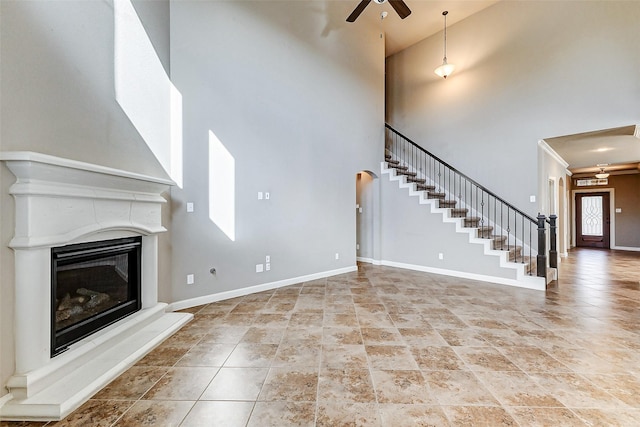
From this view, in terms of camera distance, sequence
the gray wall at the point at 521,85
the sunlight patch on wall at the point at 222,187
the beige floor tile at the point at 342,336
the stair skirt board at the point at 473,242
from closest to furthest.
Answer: the beige floor tile at the point at 342,336, the sunlight patch on wall at the point at 222,187, the stair skirt board at the point at 473,242, the gray wall at the point at 521,85

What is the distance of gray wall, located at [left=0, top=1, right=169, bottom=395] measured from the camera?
5.58ft

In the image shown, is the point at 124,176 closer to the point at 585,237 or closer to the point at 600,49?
the point at 600,49

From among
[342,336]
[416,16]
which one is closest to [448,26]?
[416,16]

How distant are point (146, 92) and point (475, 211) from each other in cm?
613

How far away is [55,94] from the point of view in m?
2.01

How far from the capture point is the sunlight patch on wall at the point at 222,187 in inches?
144

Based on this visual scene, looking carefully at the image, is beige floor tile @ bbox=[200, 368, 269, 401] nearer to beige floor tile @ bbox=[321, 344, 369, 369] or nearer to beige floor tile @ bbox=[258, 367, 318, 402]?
beige floor tile @ bbox=[258, 367, 318, 402]

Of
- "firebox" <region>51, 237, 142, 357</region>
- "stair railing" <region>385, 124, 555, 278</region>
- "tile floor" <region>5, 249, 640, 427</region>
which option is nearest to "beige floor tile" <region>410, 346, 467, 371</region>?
"tile floor" <region>5, 249, 640, 427</region>

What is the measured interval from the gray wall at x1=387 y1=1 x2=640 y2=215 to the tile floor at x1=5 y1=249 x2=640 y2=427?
297 cm

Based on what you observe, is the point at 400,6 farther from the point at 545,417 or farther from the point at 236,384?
the point at 236,384

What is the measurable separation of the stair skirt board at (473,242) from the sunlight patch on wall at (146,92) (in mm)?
4330

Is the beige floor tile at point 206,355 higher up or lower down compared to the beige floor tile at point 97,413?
higher up

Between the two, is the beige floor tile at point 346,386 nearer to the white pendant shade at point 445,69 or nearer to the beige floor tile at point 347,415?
the beige floor tile at point 347,415

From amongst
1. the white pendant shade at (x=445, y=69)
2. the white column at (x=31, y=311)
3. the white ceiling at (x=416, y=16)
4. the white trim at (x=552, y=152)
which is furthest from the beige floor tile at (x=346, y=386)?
the white pendant shade at (x=445, y=69)
